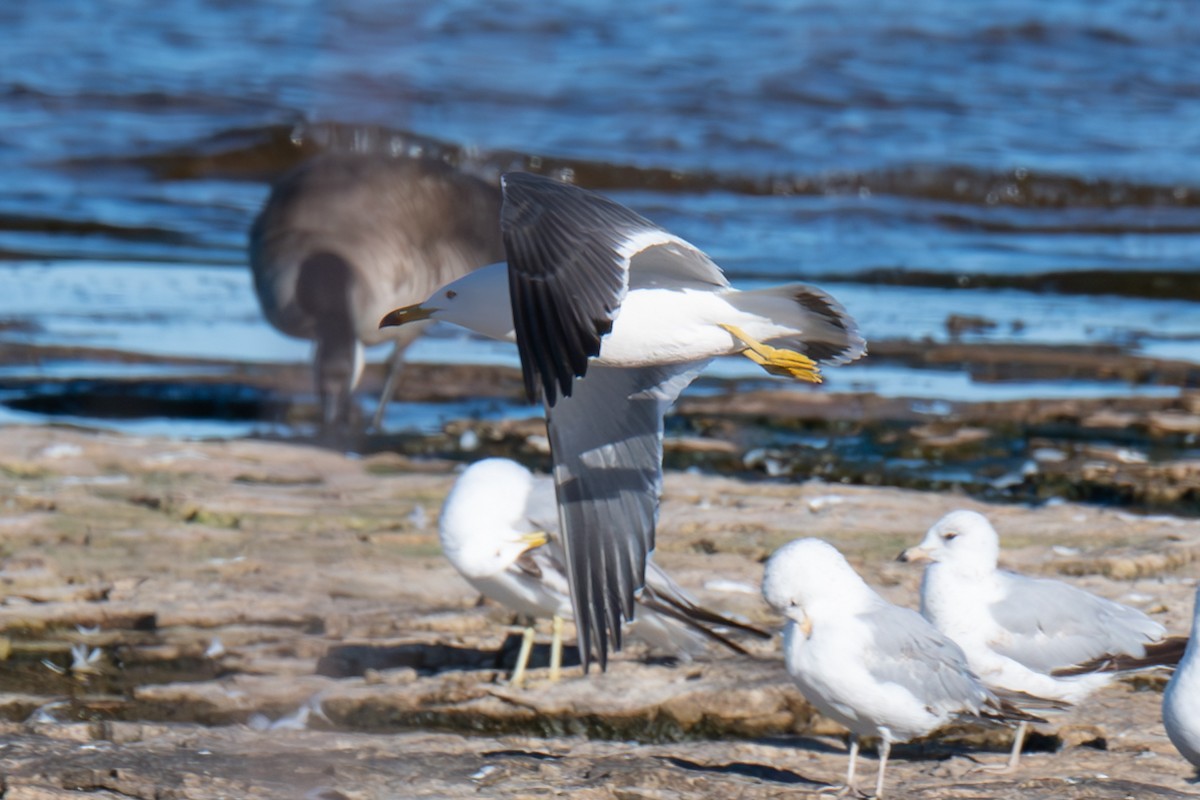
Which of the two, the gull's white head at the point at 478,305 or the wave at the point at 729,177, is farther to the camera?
the wave at the point at 729,177

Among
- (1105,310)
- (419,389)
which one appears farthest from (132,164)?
(1105,310)

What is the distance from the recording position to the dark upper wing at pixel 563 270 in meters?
3.31

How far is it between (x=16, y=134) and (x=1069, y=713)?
37.2 ft

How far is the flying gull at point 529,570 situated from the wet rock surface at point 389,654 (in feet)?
0.30

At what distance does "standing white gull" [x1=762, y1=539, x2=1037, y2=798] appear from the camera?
352 centimetres

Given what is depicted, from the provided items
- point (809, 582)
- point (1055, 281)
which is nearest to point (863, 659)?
point (809, 582)

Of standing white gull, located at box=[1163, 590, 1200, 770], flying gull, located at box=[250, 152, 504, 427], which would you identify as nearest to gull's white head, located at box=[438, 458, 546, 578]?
standing white gull, located at box=[1163, 590, 1200, 770]

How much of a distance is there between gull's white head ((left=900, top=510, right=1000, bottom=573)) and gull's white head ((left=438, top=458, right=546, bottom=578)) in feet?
3.12

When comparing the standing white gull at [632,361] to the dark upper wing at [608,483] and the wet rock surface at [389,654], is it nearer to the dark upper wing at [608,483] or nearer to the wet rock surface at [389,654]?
the dark upper wing at [608,483]

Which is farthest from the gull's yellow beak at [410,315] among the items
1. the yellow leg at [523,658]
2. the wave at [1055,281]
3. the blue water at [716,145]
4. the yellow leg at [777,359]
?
the wave at [1055,281]

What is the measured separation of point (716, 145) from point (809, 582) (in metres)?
10.5

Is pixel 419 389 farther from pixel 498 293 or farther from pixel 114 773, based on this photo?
pixel 114 773

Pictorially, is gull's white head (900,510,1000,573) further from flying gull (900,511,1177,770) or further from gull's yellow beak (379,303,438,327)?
gull's yellow beak (379,303,438,327)

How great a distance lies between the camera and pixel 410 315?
4.30 metres
